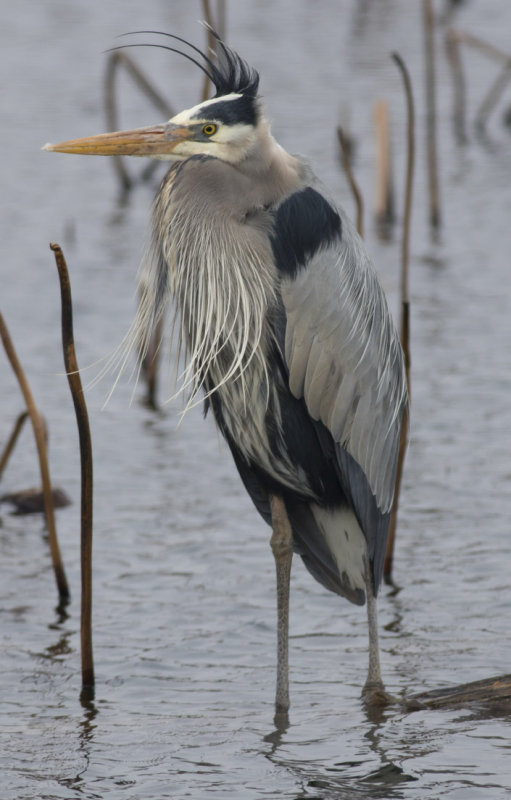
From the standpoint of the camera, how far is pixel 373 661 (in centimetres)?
530

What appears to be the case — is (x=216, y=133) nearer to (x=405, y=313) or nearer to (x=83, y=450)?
(x=83, y=450)

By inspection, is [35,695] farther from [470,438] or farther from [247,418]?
[470,438]

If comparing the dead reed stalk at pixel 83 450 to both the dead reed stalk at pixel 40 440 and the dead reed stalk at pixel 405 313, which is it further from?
the dead reed stalk at pixel 405 313

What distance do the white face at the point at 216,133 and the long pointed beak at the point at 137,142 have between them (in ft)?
0.06

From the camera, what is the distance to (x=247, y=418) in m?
5.07

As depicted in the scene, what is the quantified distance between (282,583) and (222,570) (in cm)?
151

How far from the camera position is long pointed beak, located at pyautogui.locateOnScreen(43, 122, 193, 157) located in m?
4.72

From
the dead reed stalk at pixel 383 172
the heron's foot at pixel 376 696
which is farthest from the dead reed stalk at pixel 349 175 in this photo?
the dead reed stalk at pixel 383 172

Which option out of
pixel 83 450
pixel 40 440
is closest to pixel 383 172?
pixel 40 440

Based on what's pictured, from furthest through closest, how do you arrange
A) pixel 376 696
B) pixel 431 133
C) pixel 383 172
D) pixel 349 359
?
pixel 383 172 < pixel 431 133 < pixel 376 696 < pixel 349 359

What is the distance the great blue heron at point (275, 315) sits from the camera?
15.9 feet

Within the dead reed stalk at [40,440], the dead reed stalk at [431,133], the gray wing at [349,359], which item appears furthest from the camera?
the dead reed stalk at [431,133]

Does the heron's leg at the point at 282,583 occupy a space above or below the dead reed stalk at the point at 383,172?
below

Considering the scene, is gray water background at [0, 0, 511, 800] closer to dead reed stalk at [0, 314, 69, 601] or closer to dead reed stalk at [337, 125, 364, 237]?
dead reed stalk at [0, 314, 69, 601]
